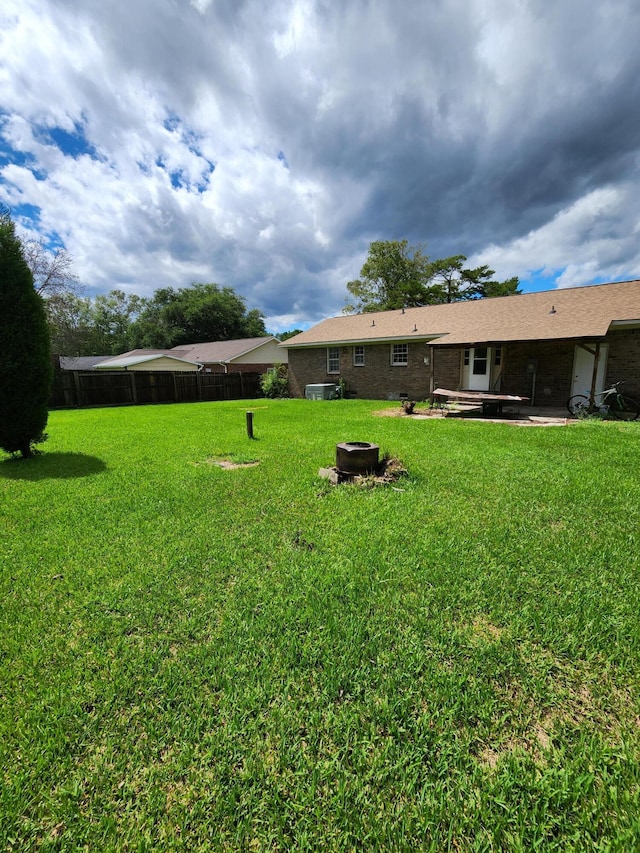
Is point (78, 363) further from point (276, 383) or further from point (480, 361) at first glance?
point (480, 361)

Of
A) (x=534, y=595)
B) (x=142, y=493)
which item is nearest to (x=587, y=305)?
(x=534, y=595)

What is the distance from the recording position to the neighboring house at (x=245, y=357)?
90.4 feet

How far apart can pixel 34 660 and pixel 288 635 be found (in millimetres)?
1522

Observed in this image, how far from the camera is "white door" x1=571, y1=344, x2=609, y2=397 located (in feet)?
40.6

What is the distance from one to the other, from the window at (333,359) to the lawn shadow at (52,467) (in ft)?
47.3

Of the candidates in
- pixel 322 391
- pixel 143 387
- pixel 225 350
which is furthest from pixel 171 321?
pixel 322 391

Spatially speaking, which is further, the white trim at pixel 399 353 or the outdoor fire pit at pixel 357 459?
the white trim at pixel 399 353

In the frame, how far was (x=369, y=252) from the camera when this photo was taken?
38.4 m

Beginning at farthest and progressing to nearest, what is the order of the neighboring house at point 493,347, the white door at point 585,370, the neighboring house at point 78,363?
the neighboring house at point 78,363
the white door at point 585,370
the neighboring house at point 493,347

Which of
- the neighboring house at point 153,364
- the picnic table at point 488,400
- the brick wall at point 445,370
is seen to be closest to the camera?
the picnic table at point 488,400

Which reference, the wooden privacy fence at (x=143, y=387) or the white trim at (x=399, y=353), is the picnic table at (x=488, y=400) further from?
the wooden privacy fence at (x=143, y=387)

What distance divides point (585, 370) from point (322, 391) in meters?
11.0

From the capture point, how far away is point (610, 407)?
1152cm

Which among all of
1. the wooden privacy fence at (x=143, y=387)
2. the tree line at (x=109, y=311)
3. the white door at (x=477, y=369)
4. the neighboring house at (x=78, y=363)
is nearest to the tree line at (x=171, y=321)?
the tree line at (x=109, y=311)
